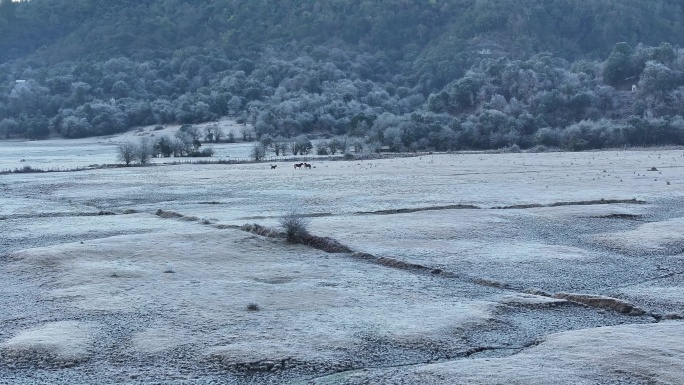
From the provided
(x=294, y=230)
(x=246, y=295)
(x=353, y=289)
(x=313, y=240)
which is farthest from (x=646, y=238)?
(x=246, y=295)

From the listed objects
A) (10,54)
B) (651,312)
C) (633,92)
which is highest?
(10,54)

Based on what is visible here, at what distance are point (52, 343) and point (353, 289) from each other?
7512mm

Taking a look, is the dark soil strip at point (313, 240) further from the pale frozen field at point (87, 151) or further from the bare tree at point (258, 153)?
the bare tree at point (258, 153)

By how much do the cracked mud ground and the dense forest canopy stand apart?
149ft

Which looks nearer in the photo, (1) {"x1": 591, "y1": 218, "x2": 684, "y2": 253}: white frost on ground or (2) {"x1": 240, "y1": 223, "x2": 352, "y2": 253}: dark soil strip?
(2) {"x1": 240, "y1": 223, "x2": 352, "y2": 253}: dark soil strip

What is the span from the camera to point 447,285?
22812 millimetres

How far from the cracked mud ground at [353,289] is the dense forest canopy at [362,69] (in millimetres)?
45418

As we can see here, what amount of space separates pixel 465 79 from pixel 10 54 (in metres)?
88.0

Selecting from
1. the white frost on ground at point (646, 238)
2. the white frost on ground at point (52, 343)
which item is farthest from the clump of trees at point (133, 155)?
the white frost on ground at point (52, 343)

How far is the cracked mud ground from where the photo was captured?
51.8 feet

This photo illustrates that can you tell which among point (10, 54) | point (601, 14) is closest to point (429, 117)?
point (601, 14)

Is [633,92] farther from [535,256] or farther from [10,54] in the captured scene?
[10,54]

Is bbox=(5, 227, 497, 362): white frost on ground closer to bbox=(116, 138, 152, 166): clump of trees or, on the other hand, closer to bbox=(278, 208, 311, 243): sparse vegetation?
bbox=(278, 208, 311, 243): sparse vegetation

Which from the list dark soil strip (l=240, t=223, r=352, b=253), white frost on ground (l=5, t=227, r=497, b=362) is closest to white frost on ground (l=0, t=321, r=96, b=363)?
white frost on ground (l=5, t=227, r=497, b=362)
